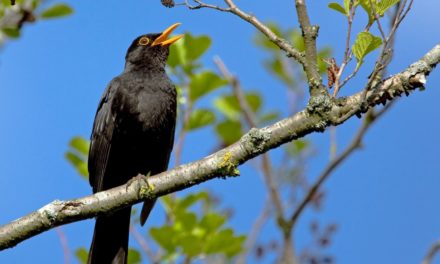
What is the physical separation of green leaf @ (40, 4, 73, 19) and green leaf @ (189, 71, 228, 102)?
1.14 m

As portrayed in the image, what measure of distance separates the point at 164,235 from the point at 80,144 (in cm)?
136

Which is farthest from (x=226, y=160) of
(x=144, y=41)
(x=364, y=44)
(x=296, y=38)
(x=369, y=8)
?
(x=144, y=41)

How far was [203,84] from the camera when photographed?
5.04 meters

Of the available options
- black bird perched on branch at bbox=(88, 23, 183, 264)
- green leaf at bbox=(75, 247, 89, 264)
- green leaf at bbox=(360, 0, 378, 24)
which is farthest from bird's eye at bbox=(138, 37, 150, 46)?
green leaf at bbox=(360, 0, 378, 24)

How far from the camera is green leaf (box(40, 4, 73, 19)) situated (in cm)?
434

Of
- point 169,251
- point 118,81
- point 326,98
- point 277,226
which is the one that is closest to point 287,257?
point 277,226

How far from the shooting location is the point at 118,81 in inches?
219

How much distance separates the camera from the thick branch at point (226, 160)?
3.31 meters

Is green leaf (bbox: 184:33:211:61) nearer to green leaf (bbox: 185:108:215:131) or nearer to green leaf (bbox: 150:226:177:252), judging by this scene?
green leaf (bbox: 185:108:215:131)

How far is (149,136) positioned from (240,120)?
2.70 ft

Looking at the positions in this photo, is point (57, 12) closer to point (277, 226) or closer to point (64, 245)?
point (64, 245)

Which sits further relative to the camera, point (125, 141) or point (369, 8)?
point (125, 141)

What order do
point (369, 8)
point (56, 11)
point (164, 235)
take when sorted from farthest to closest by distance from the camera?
1. point (164, 235)
2. point (56, 11)
3. point (369, 8)

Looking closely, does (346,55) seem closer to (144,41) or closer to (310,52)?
(310,52)
